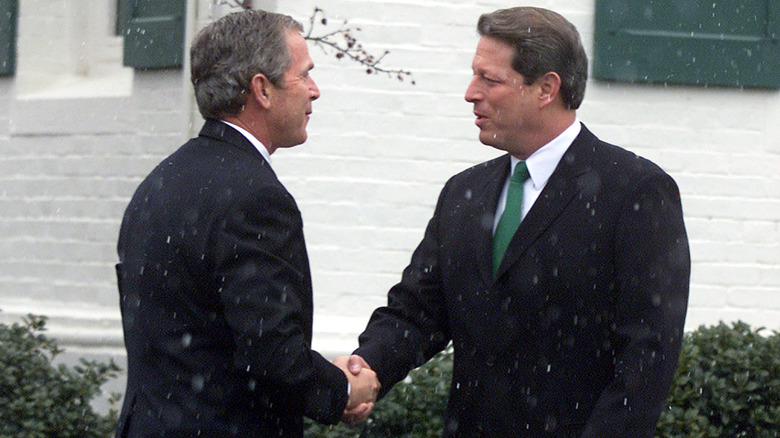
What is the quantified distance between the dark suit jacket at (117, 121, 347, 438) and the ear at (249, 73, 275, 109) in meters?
0.19

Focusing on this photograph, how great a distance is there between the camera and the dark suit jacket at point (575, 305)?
3041 millimetres

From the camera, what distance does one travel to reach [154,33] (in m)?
6.83

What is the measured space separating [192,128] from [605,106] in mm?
2284

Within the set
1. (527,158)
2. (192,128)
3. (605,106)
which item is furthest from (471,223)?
(192,128)

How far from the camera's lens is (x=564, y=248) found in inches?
127

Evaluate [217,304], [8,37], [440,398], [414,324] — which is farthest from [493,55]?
[8,37]

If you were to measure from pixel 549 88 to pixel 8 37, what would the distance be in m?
5.22

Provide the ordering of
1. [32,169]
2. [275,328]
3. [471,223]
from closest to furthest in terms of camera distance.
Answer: [275,328] < [471,223] < [32,169]

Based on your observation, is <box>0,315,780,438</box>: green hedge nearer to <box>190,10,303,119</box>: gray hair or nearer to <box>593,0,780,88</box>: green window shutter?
<box>593,0,780,88</box>: green window shutter

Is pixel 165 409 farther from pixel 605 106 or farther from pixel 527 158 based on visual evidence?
pixel 605 106

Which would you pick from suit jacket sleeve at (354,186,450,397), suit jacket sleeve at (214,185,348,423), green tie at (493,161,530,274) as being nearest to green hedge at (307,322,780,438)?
suit jacket sleeve at (354,186,450,397)

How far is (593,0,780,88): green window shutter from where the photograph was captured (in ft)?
20.3

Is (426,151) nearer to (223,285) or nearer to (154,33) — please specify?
(154,33)

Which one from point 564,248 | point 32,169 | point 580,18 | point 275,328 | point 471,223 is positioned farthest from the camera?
point 32,169
